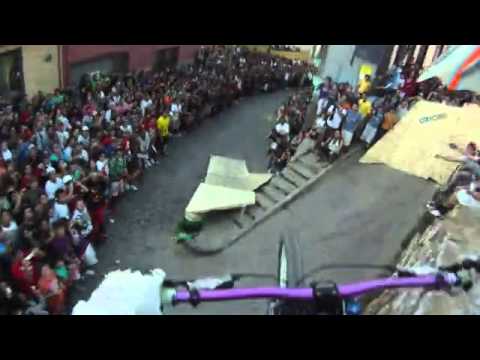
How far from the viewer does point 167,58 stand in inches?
965

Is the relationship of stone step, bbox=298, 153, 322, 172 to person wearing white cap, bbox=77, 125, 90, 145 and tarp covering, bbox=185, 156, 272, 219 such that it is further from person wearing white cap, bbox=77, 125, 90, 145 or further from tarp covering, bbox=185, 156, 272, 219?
person wearing white cap, bbox=77, 125, 90, 145

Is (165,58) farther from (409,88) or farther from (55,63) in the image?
(409,88)

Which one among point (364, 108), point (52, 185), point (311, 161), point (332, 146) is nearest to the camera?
point (52, 185)

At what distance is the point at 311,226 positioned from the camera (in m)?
13.4

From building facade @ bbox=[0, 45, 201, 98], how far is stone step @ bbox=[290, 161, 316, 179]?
7947 mm

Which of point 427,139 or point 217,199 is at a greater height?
point 427,139

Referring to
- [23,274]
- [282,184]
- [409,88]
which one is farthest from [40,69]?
[409,88]

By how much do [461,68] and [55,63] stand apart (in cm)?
1243

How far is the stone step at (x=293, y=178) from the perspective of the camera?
1501 centimetres

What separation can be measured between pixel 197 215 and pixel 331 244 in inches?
132

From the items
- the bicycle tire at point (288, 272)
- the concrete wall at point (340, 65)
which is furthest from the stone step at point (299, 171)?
the bicycle tire at point (288, 272)

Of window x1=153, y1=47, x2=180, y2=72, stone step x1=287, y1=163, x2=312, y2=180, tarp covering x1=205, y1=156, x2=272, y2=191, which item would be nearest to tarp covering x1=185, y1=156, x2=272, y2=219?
tarp covering x1=205, y1=156, x2=272, y2=191

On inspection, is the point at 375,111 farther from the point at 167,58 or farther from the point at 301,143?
the point at 167,58

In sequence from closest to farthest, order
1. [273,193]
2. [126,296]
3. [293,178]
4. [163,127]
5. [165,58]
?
[126,296], [273,193], [293,178], [163,127], [165,58]
